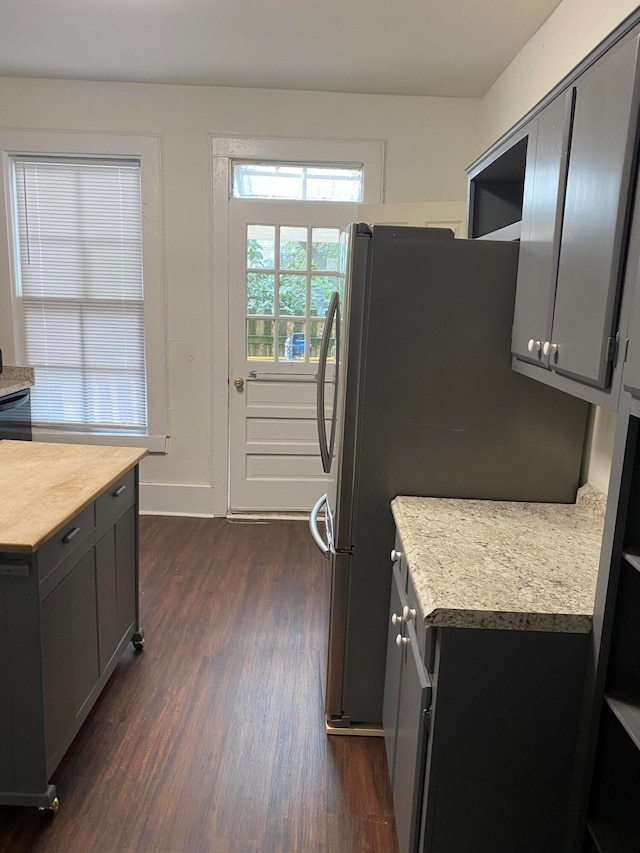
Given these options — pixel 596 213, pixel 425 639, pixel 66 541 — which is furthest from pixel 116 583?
pixel 596 213

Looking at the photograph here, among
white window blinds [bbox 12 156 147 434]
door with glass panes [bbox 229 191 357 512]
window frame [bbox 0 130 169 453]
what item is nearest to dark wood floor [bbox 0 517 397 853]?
door with glass panes [bbox 229 191 357 512]

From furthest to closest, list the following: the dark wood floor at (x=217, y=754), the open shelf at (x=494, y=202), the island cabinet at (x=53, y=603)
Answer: the open shelf at (x=494, y=202)
the dark wood floor at (x=217, y=754)
the island cabinet at (x=53, y=603)

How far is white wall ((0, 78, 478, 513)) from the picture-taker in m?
3.85

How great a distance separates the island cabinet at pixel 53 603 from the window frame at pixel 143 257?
1844mm

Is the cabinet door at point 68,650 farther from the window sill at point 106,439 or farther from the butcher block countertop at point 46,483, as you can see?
the window sill at point 106,439

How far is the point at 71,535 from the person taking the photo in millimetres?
1806

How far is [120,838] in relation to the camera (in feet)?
5.57

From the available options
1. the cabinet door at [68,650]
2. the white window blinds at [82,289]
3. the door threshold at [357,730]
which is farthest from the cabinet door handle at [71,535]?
the white window blinds at [82,289]

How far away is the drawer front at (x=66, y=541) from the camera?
1648 millimetres

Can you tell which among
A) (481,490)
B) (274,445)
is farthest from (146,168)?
(481,490)

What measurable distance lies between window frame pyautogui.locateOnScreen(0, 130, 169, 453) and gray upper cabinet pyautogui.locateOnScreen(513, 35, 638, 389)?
2859 mm

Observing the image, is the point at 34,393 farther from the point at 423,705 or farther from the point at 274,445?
the point at 423,705

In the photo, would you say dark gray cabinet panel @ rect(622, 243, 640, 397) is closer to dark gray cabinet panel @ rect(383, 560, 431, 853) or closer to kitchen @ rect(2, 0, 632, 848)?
dark gray cabinet panel @ rect(383, 560, 431, 853)

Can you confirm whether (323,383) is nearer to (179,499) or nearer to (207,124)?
(179,499)
